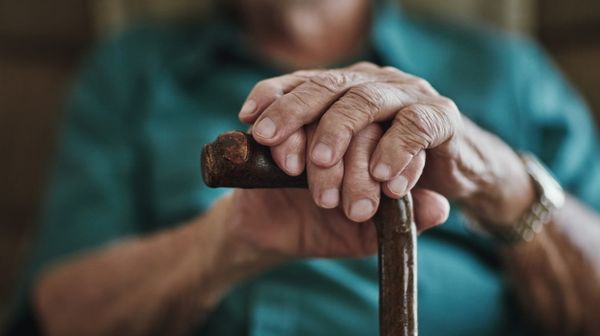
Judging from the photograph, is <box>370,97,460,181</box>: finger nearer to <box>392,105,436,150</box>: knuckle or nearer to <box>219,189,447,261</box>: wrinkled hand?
<box>392,105,436,150</box>: knuckle

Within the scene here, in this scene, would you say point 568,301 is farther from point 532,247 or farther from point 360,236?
point 360,236

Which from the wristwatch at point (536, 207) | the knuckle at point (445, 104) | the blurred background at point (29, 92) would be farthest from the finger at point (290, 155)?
the blurred background at point (29, 92)

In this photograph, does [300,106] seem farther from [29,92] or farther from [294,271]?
[29,92]

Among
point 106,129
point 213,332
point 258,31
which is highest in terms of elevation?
point 258,31

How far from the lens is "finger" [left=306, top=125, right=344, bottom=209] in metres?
0.48

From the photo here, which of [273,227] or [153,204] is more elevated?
[273,227]

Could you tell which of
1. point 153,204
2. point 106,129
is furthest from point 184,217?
point 106,129

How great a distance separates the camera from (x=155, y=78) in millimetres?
971

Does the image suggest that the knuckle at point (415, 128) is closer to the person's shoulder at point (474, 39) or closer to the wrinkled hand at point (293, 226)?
the wrinkled hand at point (293, 226)

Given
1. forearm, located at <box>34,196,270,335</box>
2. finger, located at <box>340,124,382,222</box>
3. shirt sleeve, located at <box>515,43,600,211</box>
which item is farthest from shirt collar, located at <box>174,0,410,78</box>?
finger, located at <box>340,124,382,222</box>

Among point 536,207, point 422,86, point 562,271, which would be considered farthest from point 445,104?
point 562,271

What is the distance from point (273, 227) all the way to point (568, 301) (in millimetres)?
370

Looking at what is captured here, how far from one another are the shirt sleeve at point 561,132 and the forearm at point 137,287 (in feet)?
1.41

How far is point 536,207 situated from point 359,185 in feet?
1.06
